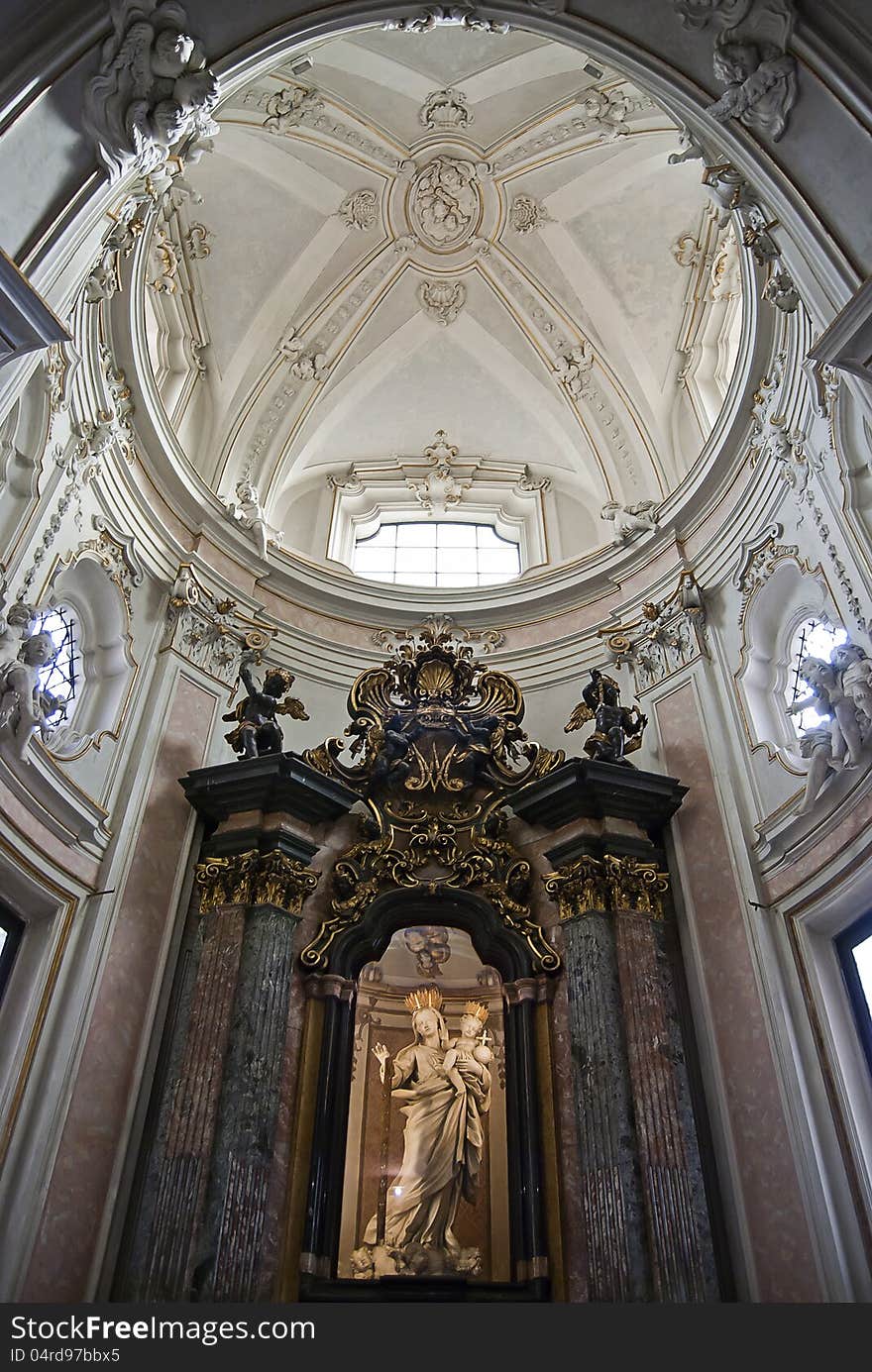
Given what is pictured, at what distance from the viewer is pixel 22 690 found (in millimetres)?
7109

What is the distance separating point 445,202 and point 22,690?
9658 millimetres

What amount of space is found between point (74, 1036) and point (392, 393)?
10011mm

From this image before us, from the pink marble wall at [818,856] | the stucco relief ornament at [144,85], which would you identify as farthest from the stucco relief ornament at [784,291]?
the stucco relief ornament at [144,85]

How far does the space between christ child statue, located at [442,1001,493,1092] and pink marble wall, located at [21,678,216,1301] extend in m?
2.73

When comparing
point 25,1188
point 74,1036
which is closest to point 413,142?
point 74,1036

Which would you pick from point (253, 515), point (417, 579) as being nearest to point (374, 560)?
point (417, 579)

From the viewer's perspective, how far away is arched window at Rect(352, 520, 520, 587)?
13578 mm

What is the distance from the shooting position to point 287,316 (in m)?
13.5

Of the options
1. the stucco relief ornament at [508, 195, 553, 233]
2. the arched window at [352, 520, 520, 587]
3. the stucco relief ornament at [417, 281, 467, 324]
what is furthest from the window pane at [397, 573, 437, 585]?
the stucco relief ornament at [508, 195, 553, 233]

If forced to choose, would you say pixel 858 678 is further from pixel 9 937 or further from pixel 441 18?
pixel 9 937

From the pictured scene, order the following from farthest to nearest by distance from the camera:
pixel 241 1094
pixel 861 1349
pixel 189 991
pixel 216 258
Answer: pixel 216 258 < pixel 189 991 < pixel 241 1094 < pixel 861 1349

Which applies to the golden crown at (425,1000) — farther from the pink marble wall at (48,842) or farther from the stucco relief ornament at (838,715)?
the stucco relief ornament at (838,715)

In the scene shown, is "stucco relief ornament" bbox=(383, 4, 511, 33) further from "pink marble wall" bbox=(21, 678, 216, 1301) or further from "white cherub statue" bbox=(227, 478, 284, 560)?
"pink marble wall" bbox=(21, 678, 216, 1301)

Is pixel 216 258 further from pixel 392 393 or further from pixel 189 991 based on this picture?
pixel 189 991
